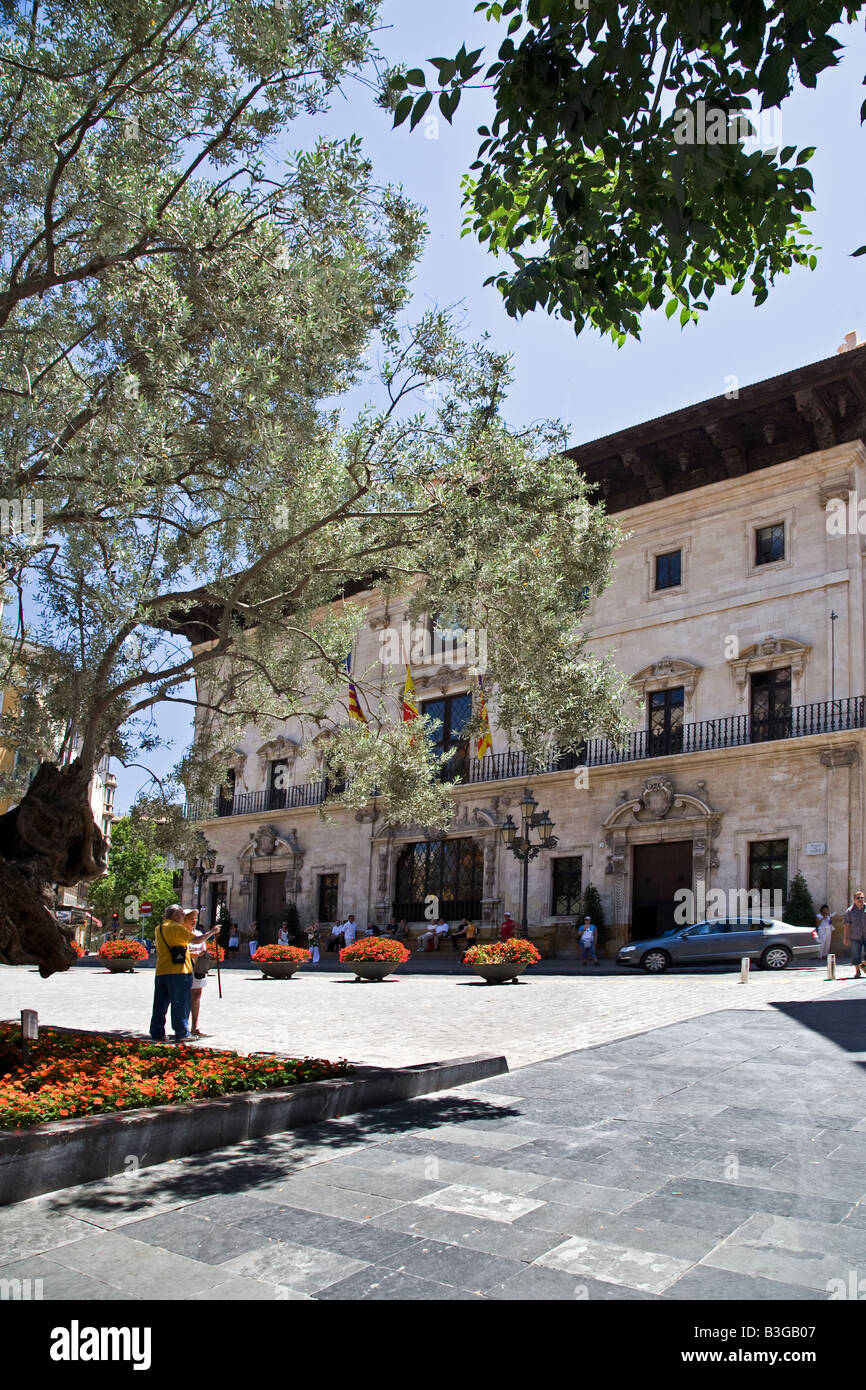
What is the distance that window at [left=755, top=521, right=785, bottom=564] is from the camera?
2845 cm

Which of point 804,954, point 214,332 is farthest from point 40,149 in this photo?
point 804,954

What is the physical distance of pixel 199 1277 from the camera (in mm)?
4391

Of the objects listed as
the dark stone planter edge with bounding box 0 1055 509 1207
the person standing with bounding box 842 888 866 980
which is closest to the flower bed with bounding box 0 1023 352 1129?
the dark stone planter edge with bounding box 0 1055 509 1207

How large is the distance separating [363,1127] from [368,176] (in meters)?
7.73

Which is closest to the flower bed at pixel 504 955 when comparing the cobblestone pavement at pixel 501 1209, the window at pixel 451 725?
the cobblestone pavement at pixel 501 1209

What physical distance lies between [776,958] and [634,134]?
1922 cm

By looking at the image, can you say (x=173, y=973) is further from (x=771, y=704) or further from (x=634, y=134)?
(x=771, y=704)

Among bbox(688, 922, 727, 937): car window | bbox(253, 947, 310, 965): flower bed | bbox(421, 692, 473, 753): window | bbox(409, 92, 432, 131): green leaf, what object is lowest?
bbox(253, 947, 310, 965): flower bed

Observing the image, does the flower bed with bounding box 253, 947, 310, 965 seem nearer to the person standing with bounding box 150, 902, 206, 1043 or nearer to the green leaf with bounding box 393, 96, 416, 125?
the person standing with bounding box 150, 902, 206, 1043

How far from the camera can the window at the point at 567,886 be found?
30562mm

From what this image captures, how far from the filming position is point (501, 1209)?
17.2 feet

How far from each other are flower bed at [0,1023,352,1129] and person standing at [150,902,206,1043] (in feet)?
4.31

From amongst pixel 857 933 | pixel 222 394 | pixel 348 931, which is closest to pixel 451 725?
pixel 348 931

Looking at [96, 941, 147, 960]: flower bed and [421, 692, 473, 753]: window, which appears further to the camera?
[421, 692, 473, 753]: window
